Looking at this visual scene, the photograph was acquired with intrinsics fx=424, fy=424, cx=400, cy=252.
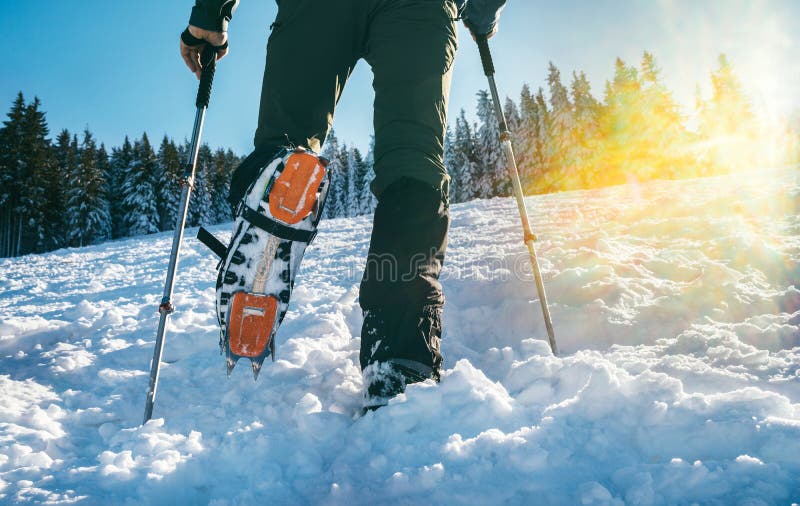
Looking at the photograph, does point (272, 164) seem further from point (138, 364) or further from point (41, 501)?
point (138, 364)

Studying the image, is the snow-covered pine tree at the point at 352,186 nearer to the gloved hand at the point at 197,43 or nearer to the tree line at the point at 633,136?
the tree line at the point at 633,136

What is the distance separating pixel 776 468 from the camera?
2.58ft

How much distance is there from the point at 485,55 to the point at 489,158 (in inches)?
1666

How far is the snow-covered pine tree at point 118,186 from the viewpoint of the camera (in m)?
51.4

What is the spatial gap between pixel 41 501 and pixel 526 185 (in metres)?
42.5

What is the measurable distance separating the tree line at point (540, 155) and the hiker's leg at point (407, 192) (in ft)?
119

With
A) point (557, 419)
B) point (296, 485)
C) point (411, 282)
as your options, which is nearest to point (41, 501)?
point (296, 485)

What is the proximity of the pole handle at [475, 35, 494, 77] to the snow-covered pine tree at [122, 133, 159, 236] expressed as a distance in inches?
2042

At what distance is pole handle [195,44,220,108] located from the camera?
193 cm

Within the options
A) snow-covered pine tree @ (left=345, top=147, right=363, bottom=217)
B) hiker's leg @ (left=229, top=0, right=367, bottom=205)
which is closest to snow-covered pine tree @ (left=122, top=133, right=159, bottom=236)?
snow-covered pine tree @ (left=345, top=147, right=363, bottom=217)

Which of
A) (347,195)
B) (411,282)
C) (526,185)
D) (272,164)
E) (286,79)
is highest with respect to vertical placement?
(347,195)

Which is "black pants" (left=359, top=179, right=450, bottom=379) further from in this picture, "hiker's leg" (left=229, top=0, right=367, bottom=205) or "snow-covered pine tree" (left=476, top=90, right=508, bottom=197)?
"snow-covered pine tree" (left=476, top=90, right=508, bottom=197)

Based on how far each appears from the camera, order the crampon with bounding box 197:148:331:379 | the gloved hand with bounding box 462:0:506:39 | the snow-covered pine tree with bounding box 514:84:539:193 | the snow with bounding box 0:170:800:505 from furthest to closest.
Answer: the snow-covered pine tree with bounding box 514:84:539:193
the gloved hand with bounding box 462:0:506:39
the crampon with bounding box 197:148:331:379
the snow with bounding box 0:170:800:505

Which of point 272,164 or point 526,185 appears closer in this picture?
point 272,164
